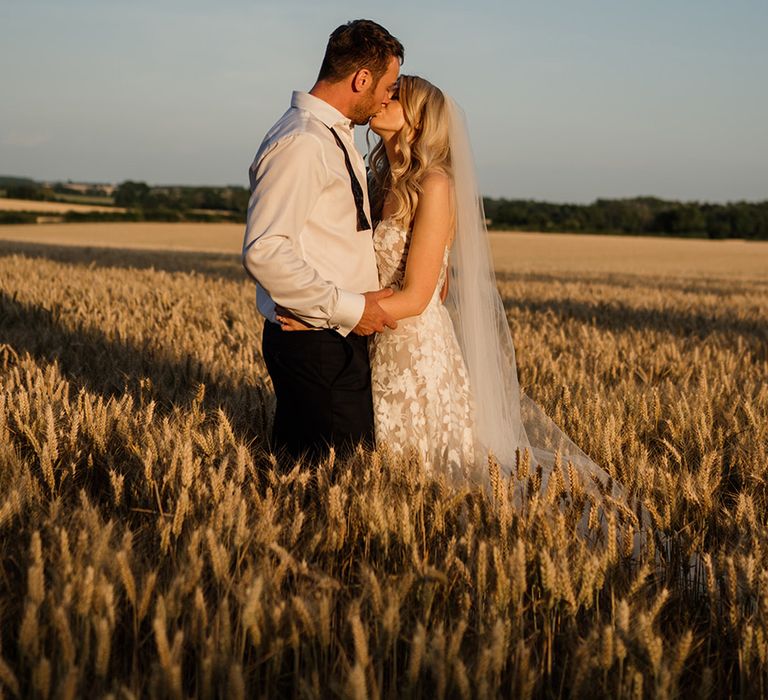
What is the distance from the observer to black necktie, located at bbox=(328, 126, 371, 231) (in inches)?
115

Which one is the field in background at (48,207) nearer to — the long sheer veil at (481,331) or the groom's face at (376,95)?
A: the long sheer veil at (481,331)

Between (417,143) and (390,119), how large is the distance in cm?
14

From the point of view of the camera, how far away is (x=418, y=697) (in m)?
1.55

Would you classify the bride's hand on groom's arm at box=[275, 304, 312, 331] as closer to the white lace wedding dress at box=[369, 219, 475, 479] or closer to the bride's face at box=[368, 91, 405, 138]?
the white lace wedding dress at box=[369, 219, 475, 479]

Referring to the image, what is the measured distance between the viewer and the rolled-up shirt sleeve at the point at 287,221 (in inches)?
106

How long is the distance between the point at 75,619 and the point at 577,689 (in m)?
0.95

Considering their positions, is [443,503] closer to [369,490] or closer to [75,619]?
[369,490]

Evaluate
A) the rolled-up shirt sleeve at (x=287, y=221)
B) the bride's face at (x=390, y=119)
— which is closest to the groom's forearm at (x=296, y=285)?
the rolled-up shirt sleeve at (x=287, y=221)

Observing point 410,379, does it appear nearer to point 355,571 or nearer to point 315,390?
point 315,390

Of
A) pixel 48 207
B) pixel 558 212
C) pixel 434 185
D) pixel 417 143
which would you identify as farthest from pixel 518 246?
pixel 434 185

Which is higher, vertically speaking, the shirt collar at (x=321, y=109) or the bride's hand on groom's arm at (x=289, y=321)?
the shirt collar at (x=321, y=109)

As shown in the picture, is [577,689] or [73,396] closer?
[577,689]

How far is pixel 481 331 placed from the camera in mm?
3635

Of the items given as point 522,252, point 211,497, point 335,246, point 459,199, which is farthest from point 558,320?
point 522,252
